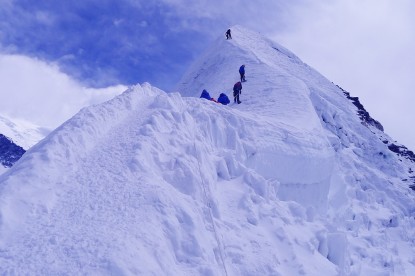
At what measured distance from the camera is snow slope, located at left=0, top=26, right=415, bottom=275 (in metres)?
8.69

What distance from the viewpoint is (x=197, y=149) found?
13352 millimetres

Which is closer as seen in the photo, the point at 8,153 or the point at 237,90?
the point at 237,90

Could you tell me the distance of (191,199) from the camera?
11266 millimetres

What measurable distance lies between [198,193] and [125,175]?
1.89 meters

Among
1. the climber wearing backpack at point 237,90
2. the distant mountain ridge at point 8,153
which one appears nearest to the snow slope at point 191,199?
the climber wearing backpack at point 237,90

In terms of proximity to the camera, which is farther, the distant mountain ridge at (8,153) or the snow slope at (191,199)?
the distant mountain ridge at (8,153)

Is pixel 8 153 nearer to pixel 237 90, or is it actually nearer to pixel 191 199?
pixel 237 90

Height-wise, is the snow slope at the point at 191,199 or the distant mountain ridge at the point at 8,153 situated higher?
the distant mountain ridge at the point at 8,153

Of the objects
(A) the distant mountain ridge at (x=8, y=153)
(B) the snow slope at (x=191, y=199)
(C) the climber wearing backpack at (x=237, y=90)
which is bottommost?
(B) the snow slope at (x=191, y=199)

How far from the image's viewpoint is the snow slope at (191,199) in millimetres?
8688

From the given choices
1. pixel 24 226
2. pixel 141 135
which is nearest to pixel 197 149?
pixel 141 135

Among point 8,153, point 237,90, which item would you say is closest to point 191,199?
point 237,90

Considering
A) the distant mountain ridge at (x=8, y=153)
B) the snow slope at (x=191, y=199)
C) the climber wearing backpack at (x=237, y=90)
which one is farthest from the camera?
the distant mountain ridge at (x=8, y=153)

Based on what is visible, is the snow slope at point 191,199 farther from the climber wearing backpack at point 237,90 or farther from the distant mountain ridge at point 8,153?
the distant mountain ridge at point 8,153
